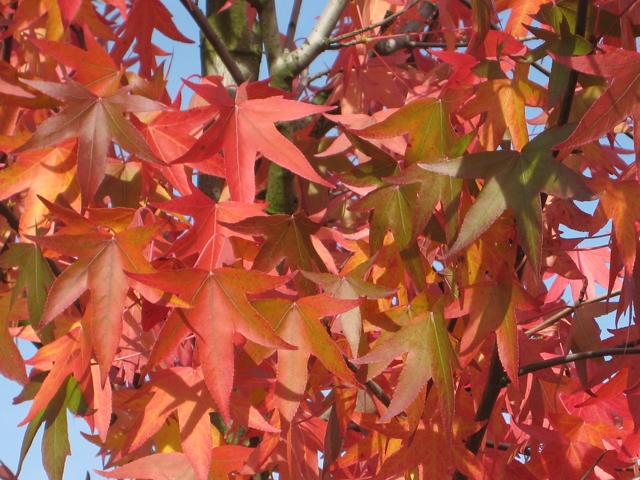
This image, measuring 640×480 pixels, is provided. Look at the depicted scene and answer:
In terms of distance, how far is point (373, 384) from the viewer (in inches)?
33.0

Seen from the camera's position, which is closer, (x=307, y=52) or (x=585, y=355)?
(x=585, y=355)

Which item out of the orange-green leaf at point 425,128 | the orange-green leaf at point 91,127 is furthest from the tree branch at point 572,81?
the orange-green leaf at point 91,127

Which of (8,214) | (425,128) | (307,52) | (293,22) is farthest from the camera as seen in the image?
(293,22)

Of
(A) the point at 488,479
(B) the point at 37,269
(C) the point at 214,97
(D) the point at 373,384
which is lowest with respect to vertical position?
(A) the point at 488,479

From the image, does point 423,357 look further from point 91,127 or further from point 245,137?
point 91,127

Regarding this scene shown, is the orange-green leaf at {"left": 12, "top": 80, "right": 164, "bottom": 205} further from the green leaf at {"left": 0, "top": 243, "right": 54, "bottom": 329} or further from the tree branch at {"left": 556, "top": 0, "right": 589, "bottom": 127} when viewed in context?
the tree branch at {"left": 556, "top": 0, "right": 589, "bottom": 127}

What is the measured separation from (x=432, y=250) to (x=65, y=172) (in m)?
0.50

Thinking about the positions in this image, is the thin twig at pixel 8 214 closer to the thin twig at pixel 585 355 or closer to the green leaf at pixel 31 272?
the green leaf at pixel 31 272

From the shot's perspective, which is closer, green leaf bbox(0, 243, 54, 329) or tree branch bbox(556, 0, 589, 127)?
tree branch bbox(556, 0, 589, 127)

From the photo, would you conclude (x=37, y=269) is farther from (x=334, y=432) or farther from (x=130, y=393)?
(x=334, y=432)

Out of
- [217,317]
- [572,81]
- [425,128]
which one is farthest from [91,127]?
[572,81]

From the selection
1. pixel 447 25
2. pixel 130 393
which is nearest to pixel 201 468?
pixel 130 393

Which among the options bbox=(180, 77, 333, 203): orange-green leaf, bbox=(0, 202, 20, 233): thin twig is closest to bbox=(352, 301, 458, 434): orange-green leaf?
bbox=(180, 77, 333, 203): orange-green leaf

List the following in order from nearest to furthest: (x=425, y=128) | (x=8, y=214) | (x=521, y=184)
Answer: (x=521, y=184), (x=425, y=128), (x=8, y=214)
